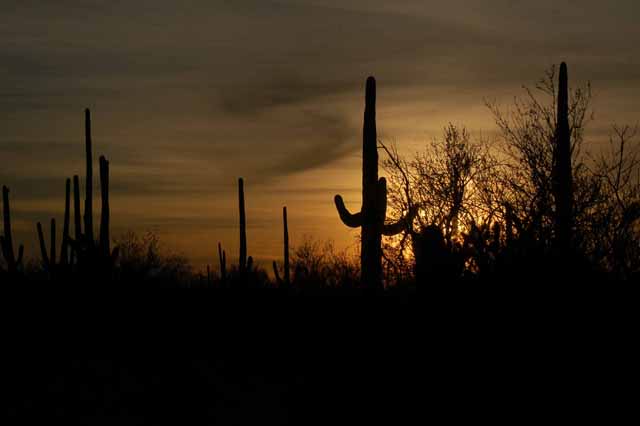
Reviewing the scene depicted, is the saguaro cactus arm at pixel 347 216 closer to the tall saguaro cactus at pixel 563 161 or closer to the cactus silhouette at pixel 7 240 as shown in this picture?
the tall saguaro cactus at pixel 563 161

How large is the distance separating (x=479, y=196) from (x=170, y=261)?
114 ft

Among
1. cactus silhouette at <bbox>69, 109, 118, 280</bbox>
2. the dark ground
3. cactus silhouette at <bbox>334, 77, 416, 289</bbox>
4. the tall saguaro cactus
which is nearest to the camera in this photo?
the dark ground

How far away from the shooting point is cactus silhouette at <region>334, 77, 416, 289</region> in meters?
16.4

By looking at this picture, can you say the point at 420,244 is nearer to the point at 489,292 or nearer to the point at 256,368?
the point at 489,292

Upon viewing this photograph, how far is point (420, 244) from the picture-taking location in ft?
33.6

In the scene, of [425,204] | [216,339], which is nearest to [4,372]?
[216,339]

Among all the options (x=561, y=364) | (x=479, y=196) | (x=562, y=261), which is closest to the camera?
(x=561, y=364)

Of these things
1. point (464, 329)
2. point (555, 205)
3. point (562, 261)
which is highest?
point (555, 205)

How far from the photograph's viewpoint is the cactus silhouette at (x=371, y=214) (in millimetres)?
16391

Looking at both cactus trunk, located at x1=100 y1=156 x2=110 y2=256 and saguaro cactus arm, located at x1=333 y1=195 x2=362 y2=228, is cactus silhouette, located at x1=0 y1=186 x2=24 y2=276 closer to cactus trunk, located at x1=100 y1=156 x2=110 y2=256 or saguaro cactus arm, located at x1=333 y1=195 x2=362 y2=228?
cactus trunk, located at x1=100 y1=156 x2=110 y2=256

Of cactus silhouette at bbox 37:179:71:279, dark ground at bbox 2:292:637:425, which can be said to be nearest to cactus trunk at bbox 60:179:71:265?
cactus silhouette at bbox 37:179:71:279

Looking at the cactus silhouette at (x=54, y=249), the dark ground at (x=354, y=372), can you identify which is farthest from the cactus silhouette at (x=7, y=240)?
the dark ground at (x=354, y=372)

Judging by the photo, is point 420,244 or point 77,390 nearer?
point 420,244

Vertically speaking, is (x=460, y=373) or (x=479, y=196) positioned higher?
(x=479, y=196)
